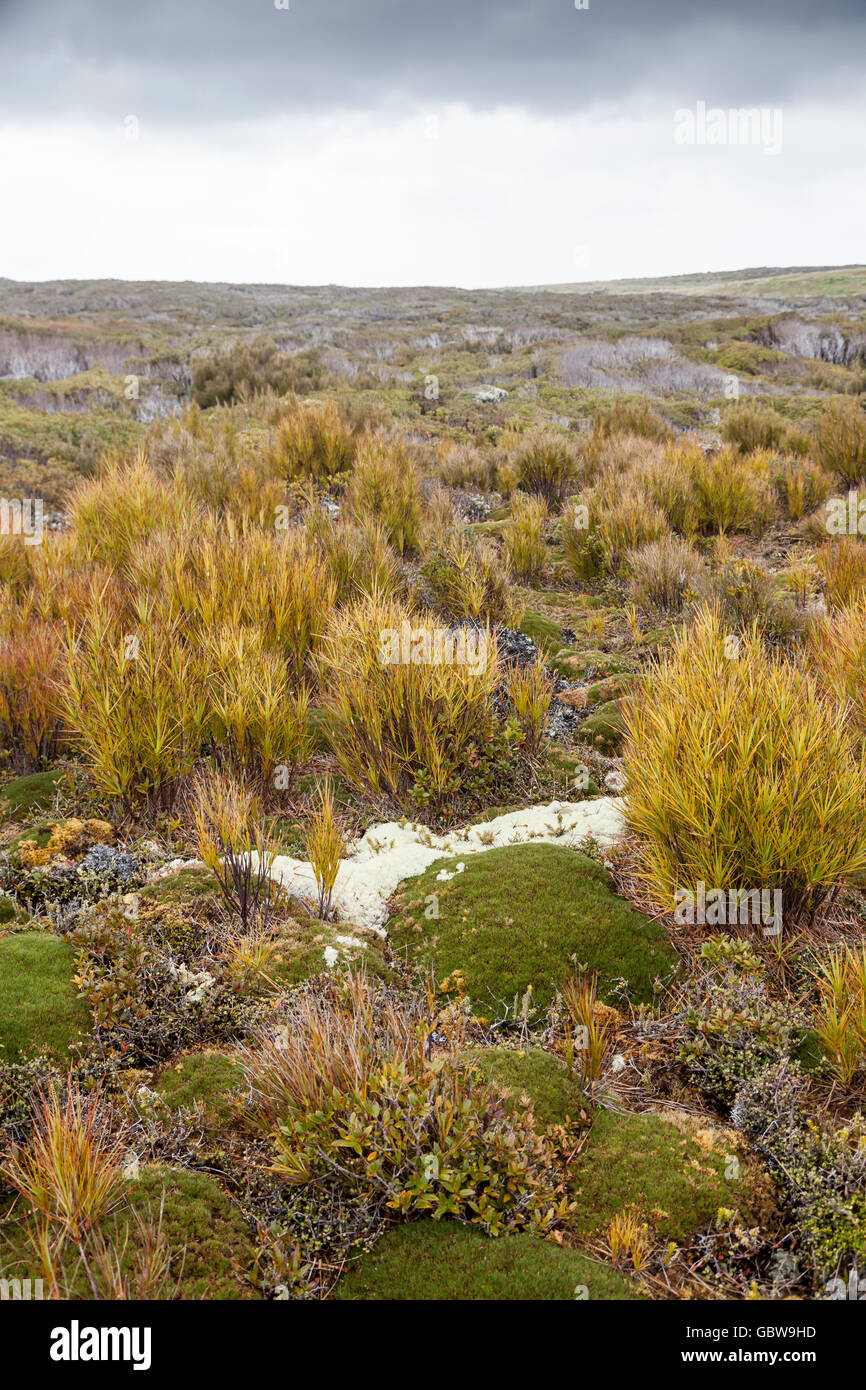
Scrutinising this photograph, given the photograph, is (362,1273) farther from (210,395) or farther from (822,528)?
(210,395)

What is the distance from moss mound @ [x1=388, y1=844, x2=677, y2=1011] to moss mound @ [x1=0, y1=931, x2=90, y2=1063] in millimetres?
1223

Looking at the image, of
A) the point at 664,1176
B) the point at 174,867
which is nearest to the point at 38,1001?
the point at 174,867

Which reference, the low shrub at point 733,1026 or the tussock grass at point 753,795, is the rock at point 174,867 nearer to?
the tussock grass at point 753,795

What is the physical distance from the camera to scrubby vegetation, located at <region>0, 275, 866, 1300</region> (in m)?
1.94

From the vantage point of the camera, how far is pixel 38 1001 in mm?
2537

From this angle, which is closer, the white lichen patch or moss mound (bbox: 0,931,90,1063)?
moss mound (bbox: 0,931,90,1063)

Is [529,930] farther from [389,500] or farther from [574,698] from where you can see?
[389,500]

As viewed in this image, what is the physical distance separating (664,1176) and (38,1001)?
78.8 inches

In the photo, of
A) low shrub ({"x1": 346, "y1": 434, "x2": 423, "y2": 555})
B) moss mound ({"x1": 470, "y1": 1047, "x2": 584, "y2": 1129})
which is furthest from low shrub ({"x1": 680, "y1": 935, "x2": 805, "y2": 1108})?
low shrub ({"x1": 346, "y1": 434, "x2": 423, "y2": 555})

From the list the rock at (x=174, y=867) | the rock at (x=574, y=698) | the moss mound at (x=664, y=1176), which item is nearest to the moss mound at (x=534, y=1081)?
the moss mound at (x=664, y=1176)

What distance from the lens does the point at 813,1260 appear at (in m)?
1.86

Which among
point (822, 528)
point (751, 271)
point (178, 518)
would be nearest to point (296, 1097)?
point (178, 518)

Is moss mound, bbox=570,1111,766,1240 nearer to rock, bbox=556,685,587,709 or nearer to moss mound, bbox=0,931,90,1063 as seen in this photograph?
moss mound, bbox=0,931,90,1063

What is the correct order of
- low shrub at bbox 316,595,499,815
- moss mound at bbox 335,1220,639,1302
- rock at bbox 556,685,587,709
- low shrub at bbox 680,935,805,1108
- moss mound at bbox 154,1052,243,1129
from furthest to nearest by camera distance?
1. rock at bbox 556,685,587,709
2. low shrub at bbox 316,595,499,815
3. low shrub at bbox 680,935,805,1108
4. moss mound at bbox 154,1052,243,1129
5. moss mound at bbox 335,1220,639,1302
